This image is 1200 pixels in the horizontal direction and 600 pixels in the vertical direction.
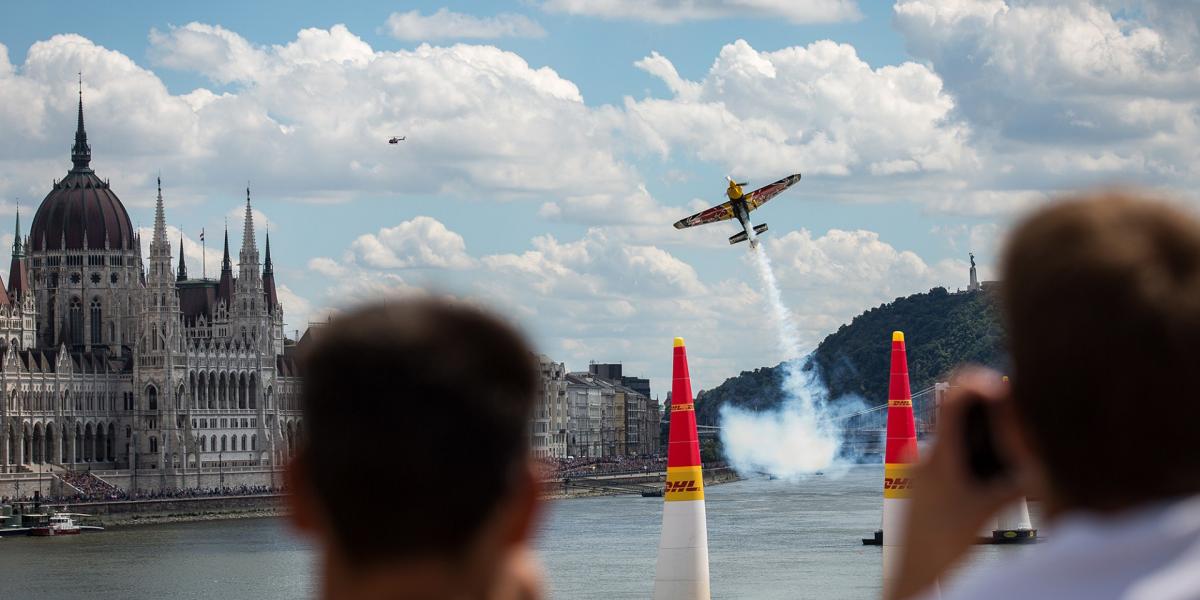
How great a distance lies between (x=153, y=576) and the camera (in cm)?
6875

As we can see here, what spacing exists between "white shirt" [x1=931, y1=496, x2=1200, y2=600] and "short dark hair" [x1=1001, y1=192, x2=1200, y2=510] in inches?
1.9

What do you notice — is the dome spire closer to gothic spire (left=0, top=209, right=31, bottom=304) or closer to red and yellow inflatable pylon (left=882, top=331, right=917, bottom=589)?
gothic spire (left=0, top=209, right=31, bottom=304)

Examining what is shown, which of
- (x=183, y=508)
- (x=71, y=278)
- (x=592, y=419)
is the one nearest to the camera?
(x=183, y=508)

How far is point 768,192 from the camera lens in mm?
51469

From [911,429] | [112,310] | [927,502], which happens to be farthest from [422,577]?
[112,310]

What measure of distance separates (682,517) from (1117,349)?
56.4ft

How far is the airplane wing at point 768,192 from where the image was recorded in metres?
50.8

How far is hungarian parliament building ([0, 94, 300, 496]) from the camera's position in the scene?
4446 inches

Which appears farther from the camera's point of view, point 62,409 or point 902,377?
point 62,409

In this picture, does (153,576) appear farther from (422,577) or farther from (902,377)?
(422,577)

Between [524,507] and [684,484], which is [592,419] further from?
[524,507]

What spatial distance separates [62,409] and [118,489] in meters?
7.24

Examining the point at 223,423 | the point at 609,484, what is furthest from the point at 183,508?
the point at 609,484

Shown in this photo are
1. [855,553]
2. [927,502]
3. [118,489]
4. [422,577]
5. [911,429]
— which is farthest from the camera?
[118,489]
